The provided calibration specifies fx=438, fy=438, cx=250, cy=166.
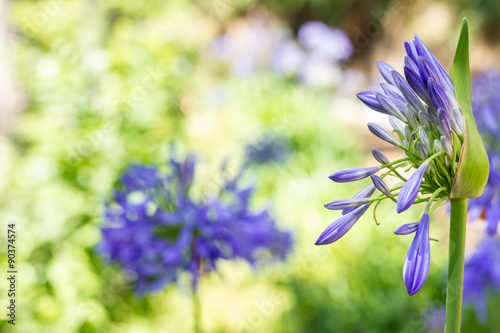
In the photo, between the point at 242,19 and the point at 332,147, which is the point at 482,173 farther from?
the point at 242,19

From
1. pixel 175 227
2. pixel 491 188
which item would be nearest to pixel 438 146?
pixel 491 188

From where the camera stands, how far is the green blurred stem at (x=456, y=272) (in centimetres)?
43

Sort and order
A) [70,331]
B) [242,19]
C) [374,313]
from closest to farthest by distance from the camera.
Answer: [70,331]
[374,313]
[242,19]

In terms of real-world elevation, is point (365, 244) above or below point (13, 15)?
below

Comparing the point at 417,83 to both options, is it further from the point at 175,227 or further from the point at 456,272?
the point at 175,227

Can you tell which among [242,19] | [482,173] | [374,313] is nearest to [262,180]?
[374,313]

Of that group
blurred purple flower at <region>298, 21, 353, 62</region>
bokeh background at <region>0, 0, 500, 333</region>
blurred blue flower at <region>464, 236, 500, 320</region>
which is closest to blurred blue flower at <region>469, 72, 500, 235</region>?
blurred blue flower at <region>464, 236, 500, 320</region>

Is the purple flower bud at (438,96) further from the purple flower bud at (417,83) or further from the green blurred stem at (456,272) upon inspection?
the green blurred stem at (456,272)

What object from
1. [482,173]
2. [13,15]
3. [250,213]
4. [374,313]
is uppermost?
[13,15]

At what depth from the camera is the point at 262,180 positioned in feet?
→ 14.5

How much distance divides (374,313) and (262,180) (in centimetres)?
215

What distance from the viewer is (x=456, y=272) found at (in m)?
0.43

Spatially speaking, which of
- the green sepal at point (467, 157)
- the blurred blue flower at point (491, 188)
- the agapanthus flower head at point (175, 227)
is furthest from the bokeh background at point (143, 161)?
the green sepal at point (467, 157)

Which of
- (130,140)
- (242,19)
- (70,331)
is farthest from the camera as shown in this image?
(242,19)
